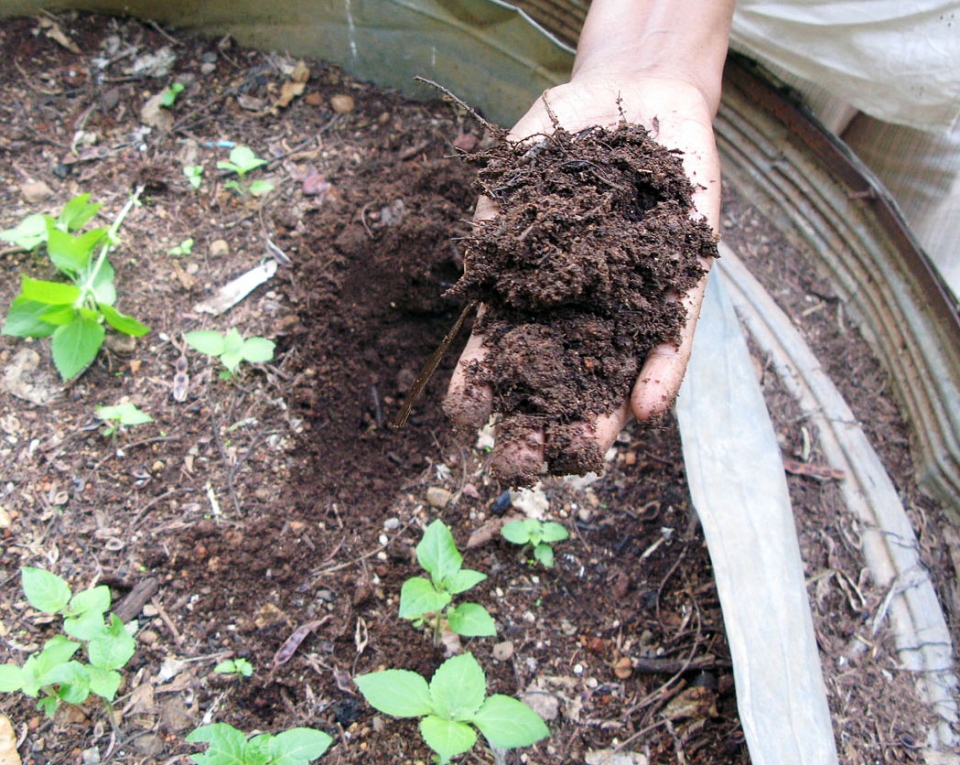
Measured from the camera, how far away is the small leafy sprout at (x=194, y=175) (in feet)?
6.95

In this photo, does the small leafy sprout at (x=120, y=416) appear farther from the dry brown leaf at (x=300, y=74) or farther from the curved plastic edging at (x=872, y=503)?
the curved plastic edging at (x=872, y=503)

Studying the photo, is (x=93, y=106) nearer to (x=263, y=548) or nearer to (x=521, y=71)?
(x=521, y=71)

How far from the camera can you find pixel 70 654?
135 centimetres

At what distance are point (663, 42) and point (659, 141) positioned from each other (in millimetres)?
404

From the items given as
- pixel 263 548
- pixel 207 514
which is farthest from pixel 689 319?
pixel 207 514

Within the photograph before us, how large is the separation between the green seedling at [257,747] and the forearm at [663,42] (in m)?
1.64

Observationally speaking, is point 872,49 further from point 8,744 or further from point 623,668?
point 8,744

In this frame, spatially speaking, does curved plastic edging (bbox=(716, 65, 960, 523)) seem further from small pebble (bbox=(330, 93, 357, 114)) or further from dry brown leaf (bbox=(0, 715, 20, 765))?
dry brown leaf (bbox=(0, 715, 20, 765))

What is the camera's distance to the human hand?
1.29 m

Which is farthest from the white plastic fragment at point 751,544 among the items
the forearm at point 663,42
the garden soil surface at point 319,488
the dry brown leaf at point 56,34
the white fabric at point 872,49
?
the dry brown leaf at point 56,34

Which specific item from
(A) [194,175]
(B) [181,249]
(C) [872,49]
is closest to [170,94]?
(A) [194,175]

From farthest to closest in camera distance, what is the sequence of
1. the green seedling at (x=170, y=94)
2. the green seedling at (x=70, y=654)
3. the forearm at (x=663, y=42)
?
the green seedling at (x=170, y=94)
the forearm at (x=663, y=42)
the green seedling at (x=70, y=654)

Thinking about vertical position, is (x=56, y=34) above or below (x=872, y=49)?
below

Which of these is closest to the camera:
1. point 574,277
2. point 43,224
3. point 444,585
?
point 574,277
